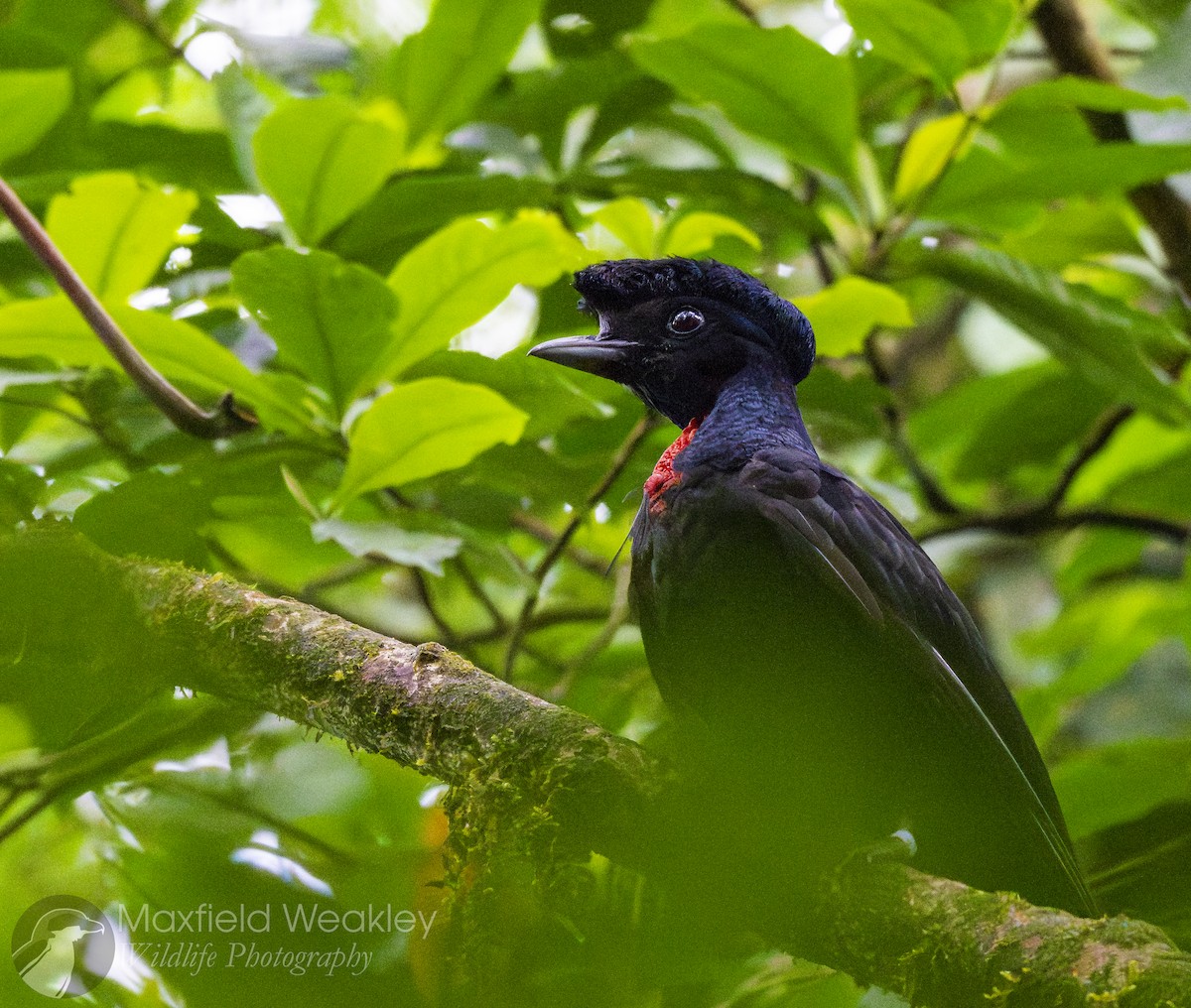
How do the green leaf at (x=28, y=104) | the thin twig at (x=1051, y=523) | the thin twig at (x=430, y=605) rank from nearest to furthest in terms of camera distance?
the green leaf at (x=28, y=104), the thin twig at (x=430, y=605), the thin twig at (x=1051, y=523)

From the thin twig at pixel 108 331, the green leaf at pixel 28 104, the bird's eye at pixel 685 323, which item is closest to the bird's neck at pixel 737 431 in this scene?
the bird's eye at pixel 685 323

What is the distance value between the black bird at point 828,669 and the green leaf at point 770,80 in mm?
913

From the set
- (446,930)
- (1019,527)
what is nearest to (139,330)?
(446,930)

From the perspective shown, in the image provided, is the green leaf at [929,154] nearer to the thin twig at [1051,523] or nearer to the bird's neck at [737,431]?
the bird's neck at [737,431]

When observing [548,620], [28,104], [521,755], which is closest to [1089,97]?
[548,620]

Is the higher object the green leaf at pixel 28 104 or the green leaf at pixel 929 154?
the green leaf at pixel 929 154

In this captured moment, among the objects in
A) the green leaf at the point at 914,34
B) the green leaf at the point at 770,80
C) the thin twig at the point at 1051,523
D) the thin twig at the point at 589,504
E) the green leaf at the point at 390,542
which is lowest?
the thin twig at the point at 1051,523

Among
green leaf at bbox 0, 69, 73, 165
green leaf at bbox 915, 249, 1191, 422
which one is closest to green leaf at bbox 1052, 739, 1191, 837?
green leaf at bbox 915, 249, 1191, 422

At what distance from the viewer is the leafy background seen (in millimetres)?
2152

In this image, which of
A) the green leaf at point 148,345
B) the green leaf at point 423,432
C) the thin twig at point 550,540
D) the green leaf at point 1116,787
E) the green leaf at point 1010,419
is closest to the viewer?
the green leaf at point 423,432

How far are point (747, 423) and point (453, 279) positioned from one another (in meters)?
0.65

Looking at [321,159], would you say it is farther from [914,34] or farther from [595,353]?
[914,34]

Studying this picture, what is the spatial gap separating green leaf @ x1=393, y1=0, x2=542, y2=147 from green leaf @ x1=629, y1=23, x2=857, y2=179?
31 cm

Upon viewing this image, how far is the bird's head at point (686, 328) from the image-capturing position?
2.52 metres
